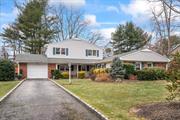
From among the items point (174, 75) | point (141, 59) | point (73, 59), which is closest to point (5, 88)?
point (174, 75)

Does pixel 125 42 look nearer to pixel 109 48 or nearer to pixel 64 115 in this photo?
pixel 109 48

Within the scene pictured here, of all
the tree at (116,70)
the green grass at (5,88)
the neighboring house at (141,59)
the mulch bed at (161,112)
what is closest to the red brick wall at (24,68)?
the neighboring house at (141,59)

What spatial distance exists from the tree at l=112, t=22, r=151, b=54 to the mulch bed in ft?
162

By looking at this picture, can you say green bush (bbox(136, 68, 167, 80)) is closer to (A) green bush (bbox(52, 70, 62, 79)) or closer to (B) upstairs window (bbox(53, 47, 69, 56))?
(A) green bush (bbox(52, 70, 62, 79))

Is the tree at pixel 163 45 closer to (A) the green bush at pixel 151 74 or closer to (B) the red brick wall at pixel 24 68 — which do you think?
(A) the green bush at pixel 151 74

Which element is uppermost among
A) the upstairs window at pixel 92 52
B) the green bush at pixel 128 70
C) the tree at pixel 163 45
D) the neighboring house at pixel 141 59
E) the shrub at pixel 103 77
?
the tree at pixel 163 45

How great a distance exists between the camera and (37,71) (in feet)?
134

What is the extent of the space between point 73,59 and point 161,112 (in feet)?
116

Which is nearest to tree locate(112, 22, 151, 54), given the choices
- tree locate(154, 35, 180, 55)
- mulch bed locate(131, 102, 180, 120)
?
tree locate(154, 35, 180, 55)

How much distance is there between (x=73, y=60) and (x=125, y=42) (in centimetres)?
1988

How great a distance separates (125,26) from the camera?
60.8 meters

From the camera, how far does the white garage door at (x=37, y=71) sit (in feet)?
132

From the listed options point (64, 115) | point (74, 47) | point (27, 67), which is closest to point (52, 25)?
point (74, 47)

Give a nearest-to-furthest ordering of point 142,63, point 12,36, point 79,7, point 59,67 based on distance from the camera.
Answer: point 142,63
point 59,67
point 12,36
point 79,7
